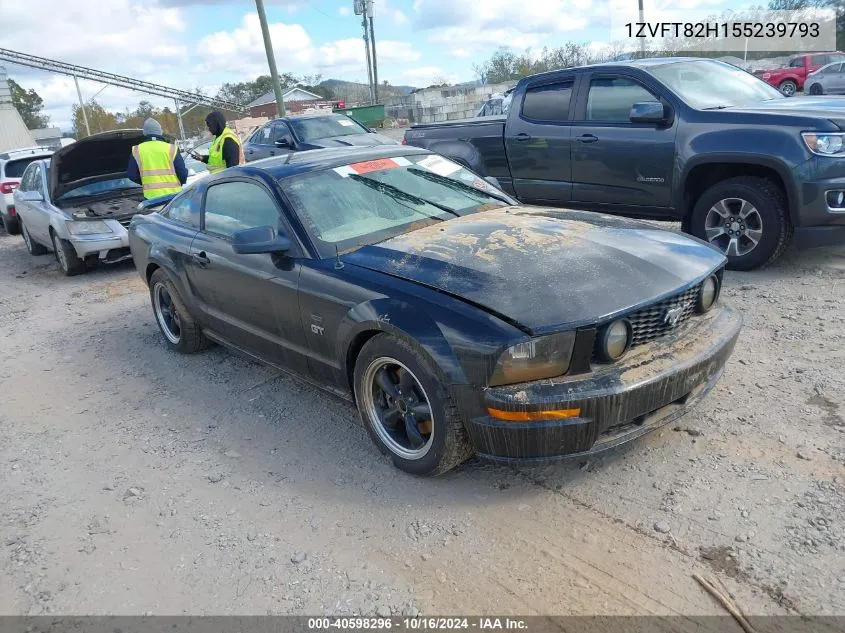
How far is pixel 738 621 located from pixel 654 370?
1024 mm

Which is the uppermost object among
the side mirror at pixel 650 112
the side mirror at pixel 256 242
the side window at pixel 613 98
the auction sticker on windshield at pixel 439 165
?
the side window at pixel 613 98

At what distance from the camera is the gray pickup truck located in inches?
200

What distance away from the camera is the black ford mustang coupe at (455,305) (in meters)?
2.69

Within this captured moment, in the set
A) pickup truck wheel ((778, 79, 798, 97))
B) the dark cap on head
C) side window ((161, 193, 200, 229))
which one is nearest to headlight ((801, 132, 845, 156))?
side window ((161, 193, 200, 229))

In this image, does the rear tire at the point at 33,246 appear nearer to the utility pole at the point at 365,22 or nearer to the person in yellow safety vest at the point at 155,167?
the person in yellow safety vest at the point at 155,167

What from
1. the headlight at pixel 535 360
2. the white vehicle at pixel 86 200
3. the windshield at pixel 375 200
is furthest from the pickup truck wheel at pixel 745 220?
the white vehicle at pixel 86 200

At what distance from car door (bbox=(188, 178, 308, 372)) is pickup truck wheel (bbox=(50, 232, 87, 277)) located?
4.92m

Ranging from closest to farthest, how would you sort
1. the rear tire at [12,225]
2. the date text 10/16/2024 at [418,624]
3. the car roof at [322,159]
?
1. the date text 10/16/2024 at [418,624]
2. the car roof at [322,159]
3. the rear tire at [12,225]

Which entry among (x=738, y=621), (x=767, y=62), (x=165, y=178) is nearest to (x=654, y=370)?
(x=738, y=621)

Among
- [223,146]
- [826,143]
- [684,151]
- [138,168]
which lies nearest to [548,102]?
[684,151]

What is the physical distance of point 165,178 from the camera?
25.9 ft

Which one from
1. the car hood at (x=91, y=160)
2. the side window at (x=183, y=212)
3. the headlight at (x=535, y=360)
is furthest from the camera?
the car hood at (x=91, y=160)

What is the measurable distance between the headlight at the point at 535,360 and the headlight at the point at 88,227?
23.8ft

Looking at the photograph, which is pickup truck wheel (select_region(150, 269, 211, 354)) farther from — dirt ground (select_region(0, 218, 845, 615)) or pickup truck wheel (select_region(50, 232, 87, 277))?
pickup truck wheel (select_region(50, 232, 87, 277))
